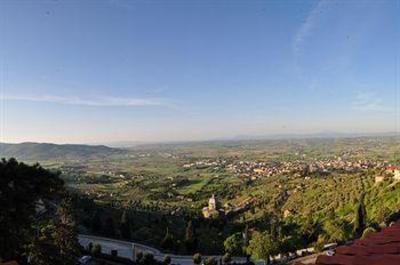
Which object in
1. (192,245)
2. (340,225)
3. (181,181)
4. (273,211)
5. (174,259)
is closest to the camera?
(174,259)

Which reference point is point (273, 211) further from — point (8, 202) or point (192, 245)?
point (8, 202)

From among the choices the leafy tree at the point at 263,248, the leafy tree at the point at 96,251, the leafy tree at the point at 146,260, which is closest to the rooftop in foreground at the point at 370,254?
the leafy tree at the point at 146,260

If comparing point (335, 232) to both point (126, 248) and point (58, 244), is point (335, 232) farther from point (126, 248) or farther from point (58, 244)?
point (58, 244)

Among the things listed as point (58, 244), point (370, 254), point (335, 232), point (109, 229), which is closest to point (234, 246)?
point (335, 232)

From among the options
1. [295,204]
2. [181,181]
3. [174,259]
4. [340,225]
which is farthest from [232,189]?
[174,259]

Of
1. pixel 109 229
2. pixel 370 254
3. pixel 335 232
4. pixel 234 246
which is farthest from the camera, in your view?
pixel 109 229
